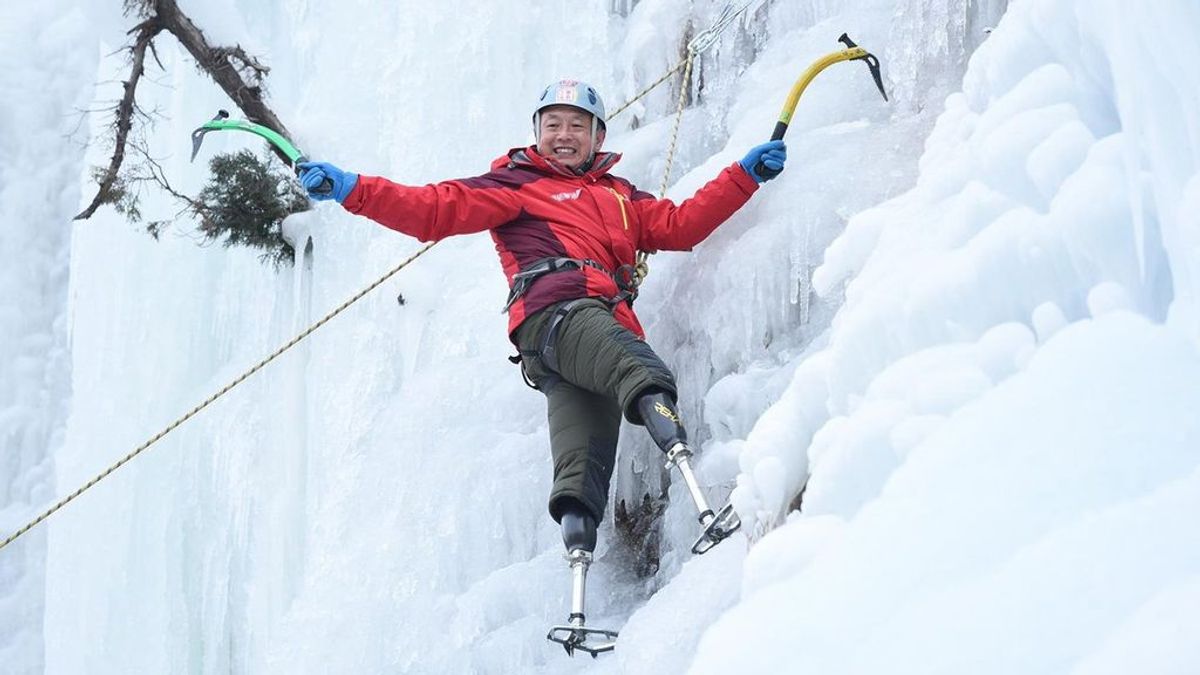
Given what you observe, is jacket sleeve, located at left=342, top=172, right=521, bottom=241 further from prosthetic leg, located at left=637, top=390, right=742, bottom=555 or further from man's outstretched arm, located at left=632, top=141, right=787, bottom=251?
prosthetic leg, located at left=637, top=390, right=742, bottom=555

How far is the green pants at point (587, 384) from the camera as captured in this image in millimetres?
2893

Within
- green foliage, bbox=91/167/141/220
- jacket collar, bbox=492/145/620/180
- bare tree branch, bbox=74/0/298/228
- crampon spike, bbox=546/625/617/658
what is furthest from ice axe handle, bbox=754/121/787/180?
green foliage, bbox=91/167/141/220

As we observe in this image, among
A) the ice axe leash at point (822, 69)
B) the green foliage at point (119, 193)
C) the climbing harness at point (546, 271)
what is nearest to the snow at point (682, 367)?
the ice axe leash at point (822, 69)

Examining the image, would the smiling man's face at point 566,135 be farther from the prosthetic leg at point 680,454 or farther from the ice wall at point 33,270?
the ice wall at point 33,270

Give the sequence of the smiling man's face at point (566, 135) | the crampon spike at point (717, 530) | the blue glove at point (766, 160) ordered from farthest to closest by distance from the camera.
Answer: the smiling man's face at point (566, 135)
the blue glove at point (766, 160)
the crampon spike at point (717, 530)

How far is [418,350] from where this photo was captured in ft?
16.4

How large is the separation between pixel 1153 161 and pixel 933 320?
387mm

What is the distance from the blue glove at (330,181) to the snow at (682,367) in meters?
1.04

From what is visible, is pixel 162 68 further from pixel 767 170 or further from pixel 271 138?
pixel 767 170

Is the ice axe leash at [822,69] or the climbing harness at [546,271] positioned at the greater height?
the ice axe leash at [822,69]

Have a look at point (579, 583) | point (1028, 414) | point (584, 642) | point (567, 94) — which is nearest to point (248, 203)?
point (567, 94)

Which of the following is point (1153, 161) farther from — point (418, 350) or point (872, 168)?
point (418, 350)

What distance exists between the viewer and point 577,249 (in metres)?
3.32

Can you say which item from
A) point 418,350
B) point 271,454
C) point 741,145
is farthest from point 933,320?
point 271,454
